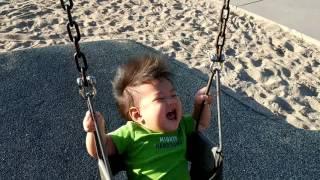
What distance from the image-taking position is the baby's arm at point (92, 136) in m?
1.67

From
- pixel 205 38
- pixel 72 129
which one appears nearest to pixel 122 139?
pixel 72 129

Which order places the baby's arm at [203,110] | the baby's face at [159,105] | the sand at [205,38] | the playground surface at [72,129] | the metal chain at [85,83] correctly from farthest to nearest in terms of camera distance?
1. the sand at [205,38]
2. the playground surface at [72,129]
3. the baby's arm at [203,110]
4. the baby's face at [159,105]
5. the metal chain at [85,83]

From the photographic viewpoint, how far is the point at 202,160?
1978mm

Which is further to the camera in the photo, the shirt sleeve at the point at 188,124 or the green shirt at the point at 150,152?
the shirt sleeve at the point at 188,124

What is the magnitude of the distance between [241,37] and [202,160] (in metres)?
3.21

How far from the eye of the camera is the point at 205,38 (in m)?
5.02

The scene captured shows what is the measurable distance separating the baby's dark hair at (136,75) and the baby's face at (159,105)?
0.08ft

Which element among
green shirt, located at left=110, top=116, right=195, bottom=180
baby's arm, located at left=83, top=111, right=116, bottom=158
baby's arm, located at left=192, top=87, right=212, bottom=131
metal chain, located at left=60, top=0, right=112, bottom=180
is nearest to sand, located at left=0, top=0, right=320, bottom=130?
baby's arm, located at left=192, top=87, right=212, bottom=131

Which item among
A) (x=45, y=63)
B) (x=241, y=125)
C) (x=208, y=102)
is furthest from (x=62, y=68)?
(x=208, y=102)

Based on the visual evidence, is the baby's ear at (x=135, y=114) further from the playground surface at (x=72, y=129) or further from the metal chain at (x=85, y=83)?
the playground surface at (x=72, y=129)

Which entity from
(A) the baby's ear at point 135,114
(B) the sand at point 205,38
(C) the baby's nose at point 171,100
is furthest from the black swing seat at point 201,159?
(B) the sand at point 205,38

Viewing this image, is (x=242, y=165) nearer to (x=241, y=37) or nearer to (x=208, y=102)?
(x=208, y=102)

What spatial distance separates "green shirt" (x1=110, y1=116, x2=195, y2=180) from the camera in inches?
72.4

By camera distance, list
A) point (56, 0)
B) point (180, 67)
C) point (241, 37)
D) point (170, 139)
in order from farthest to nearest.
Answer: point (56, 0) < point (241, 37) < point (180, 67) < point (170, 139)
